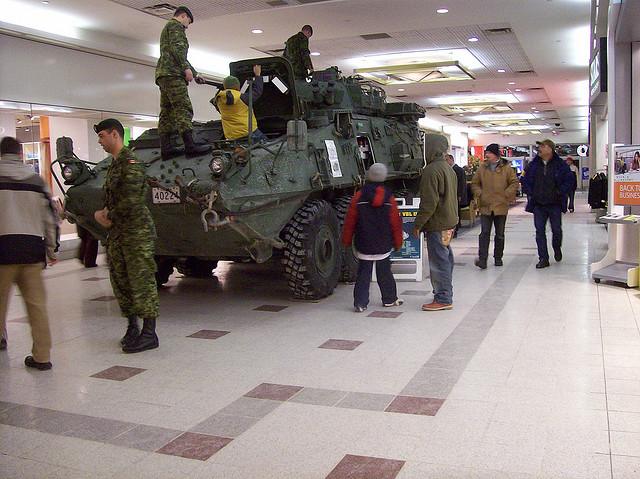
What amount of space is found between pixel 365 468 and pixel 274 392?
1.26 m

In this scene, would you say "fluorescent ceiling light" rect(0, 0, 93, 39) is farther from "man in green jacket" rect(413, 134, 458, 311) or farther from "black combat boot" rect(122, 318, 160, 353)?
"man in green jacket" rect(413, 134, 458, 311)

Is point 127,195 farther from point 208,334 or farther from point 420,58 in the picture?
point 420,58

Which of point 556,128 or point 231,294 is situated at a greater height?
point 556,128

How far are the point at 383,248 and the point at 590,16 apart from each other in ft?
26.8

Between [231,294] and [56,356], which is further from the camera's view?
[231,294]

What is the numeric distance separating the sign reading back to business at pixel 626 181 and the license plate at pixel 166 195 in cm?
502

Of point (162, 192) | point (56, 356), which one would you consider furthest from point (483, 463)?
point (162, 192)

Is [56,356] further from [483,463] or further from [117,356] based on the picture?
[483,463]

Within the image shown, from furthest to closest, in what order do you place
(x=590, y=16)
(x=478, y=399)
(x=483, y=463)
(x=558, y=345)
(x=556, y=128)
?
(x=556, y=128) → (x=590, y=16) → (x=558, y=345) → (x=478, y=399) → (x=483, y=463)

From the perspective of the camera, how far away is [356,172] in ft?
27.0

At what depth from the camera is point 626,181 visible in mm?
7844

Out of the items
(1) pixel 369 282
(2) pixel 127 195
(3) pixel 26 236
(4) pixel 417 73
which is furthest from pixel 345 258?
(4) pixel 417 73

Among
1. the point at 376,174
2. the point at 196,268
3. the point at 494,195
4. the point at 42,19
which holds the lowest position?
the point at 196,268

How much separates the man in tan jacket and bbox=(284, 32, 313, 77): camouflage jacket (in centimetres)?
276
